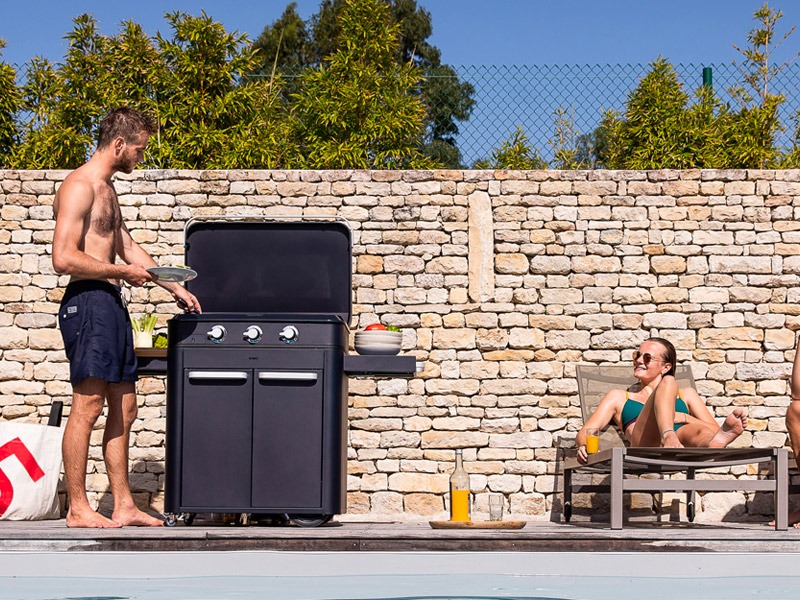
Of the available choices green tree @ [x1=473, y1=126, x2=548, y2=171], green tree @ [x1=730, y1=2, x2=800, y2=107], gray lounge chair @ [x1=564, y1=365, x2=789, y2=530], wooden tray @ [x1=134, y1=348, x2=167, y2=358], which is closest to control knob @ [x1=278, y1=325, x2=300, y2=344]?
wooden tray @ [x1=134, y1=348, x2=167, y2=358]

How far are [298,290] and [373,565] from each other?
2685 mm

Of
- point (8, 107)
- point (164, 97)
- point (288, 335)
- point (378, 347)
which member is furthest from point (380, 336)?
point (8, 107)

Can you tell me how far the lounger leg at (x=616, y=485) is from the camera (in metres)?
5.47

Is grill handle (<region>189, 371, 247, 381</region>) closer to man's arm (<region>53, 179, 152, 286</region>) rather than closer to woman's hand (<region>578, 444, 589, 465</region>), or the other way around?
man's arm (<region>53, 179, 152, 286</region>)

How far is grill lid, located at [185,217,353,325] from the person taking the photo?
6289 millimetres

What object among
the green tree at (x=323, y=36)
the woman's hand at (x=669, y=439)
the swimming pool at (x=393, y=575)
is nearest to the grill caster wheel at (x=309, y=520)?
the swimming pool at (x=393, y=575)

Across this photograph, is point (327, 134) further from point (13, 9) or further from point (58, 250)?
point (58, 250)

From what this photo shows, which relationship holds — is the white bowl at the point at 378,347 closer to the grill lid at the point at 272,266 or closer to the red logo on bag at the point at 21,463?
the grill lid at the point at 272,266

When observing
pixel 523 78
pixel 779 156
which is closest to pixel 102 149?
pixel 523 78

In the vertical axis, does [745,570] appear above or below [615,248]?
below

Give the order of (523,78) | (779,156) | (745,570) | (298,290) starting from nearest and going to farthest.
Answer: (745,570) → (298,290) → (523,78) → (779,156)

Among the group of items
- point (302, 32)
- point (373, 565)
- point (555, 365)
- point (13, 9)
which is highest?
point (302, 32)

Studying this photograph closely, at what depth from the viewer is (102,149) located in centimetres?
523

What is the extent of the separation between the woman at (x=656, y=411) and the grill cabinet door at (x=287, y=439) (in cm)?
166
